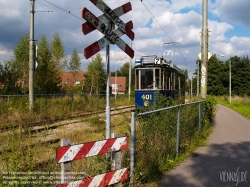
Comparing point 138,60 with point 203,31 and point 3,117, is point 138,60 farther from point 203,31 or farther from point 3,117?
point 3,117

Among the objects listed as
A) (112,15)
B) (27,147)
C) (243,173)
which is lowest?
(243,173)

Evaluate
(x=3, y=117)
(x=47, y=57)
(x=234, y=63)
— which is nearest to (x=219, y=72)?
(x=234, y=63)

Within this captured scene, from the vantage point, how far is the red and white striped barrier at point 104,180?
4.10 metres

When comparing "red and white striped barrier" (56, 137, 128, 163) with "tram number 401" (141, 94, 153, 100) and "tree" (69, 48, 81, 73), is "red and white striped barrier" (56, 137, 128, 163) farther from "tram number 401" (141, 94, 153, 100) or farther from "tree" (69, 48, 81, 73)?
"tree" (69, 48, 81, 73)

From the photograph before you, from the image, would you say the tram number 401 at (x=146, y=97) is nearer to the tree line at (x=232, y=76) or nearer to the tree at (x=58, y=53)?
the tree at (x=58, y=53)

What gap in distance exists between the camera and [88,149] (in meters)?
4.18

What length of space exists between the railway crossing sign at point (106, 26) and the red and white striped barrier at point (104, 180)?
5.74ft

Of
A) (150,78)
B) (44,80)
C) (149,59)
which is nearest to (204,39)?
(149,59)

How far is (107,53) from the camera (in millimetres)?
5105

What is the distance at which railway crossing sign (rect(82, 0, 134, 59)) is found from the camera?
449 cm

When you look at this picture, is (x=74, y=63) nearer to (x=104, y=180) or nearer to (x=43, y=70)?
(x=43, y=70)

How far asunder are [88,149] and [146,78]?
12.0m

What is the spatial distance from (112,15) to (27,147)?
269 cm

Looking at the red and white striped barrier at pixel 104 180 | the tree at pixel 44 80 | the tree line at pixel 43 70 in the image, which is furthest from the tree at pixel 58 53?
the red and white striped barrier at pixel 104 180
